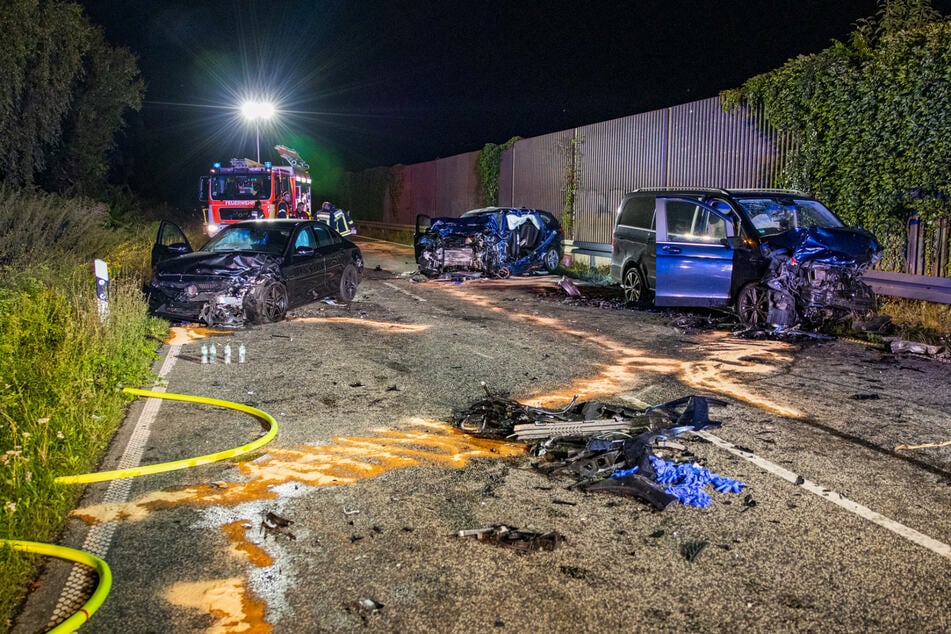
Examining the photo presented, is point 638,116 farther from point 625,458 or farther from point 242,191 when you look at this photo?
point 625,458

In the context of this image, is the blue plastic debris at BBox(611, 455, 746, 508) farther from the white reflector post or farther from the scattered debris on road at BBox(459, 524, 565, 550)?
the white reflector post

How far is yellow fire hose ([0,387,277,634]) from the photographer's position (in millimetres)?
3443

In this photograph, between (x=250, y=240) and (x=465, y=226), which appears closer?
(x=250, y=240)

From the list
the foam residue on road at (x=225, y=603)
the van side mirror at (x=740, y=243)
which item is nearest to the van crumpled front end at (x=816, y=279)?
the van side mirror at (x=740, y=243)

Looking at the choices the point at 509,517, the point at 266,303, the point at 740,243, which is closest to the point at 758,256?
the point at 740,243

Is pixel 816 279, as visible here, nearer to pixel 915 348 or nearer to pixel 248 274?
pixel 915 348

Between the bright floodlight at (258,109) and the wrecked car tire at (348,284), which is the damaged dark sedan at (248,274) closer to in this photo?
the wrecked car tire at (348,284)

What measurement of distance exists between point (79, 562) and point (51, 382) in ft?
9.76

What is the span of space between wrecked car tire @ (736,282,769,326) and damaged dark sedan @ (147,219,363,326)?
21.1ft

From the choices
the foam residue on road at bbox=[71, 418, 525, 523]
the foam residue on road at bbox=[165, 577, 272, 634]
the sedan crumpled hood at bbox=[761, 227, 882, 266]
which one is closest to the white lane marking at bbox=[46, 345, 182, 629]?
the foam residue on road at bbox=[71, 418, 525, 523]

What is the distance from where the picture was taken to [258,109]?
3622 centimetres

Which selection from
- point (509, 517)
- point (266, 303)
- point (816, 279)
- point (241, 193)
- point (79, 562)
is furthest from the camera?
point (241, 193)

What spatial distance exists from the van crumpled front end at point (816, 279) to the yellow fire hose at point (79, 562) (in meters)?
9.29

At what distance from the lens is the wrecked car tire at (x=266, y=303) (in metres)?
11.2
